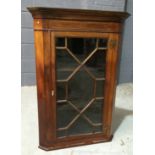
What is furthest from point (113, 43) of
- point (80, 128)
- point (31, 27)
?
point (31, 27)

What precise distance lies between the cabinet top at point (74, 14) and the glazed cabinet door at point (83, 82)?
0.25 ft

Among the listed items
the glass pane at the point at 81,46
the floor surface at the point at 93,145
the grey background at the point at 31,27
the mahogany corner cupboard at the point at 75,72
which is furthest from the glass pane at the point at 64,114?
the grey background at the point at 31,27

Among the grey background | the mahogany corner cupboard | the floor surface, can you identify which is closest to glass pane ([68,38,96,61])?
the mahogany corner cupboard

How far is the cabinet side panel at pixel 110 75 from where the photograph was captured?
1.22 meters

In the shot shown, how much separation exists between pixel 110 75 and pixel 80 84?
0.17 meters

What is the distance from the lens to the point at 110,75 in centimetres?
126

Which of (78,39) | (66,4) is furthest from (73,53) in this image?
(66,4)

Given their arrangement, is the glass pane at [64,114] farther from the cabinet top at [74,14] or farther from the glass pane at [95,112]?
the cabinet top at [74,14]

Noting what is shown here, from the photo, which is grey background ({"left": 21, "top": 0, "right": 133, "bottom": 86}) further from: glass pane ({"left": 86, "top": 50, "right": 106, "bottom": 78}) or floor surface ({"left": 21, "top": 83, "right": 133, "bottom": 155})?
glass pane ({"left": 86, "top": 50, "right": 106, "bottom": 78})

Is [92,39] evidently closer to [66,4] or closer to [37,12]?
[37,12]

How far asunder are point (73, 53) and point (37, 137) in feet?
1.82

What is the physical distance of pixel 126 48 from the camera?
91.4 inches

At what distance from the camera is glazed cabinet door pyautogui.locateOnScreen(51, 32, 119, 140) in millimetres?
1161

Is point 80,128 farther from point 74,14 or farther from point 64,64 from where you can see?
point 74,14
